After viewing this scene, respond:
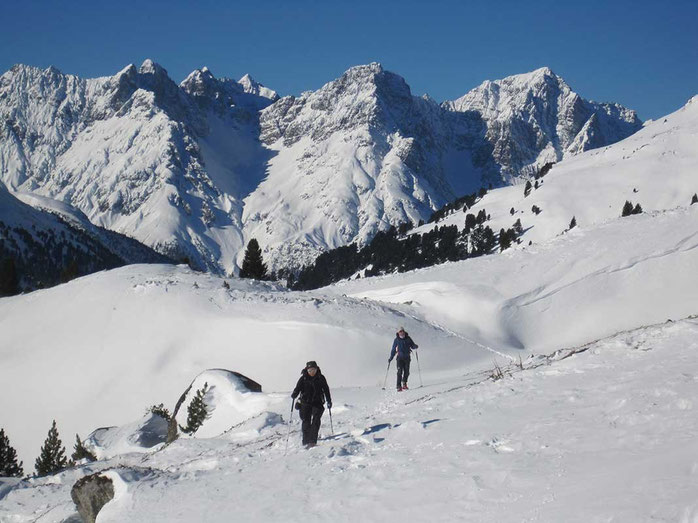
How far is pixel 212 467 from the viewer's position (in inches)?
547

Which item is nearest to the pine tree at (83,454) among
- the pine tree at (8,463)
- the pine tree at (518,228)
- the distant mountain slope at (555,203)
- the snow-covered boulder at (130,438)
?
the snow-covered boulder at (130,438)

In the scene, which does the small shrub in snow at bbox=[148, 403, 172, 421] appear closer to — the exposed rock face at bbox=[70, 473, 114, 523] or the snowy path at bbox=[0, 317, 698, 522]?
the snowy path at bbox=[0, 317, 698, 522]

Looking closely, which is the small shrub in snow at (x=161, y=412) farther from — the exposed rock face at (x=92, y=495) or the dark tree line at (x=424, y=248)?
the dark tree line at (x=424, y=248)

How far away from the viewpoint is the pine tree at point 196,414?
23094mm

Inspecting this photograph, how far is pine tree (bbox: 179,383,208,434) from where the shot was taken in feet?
75.8

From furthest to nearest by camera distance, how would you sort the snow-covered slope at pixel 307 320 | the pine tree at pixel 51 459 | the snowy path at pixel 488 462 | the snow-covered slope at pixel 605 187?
the snow-covered slope at pixel 605 187, the snow-covered slope at pixel 307 320, the pine tree at pixel 51 459, the snowy path at pixel 488 462

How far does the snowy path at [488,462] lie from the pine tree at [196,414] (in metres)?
5.66

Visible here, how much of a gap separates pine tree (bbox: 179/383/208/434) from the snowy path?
5.66 metres

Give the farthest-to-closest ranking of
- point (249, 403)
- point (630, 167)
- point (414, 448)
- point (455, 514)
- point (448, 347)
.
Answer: point (630, 167) < point (448, 347) < point (249, 403) < point (414, 448) < point (455, 514)

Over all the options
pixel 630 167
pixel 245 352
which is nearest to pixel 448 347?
pixel 245 352

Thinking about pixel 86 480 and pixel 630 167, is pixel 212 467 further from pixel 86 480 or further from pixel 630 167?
pixel 630 167

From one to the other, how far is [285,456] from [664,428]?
7.41 m

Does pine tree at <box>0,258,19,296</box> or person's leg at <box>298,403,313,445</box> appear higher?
pine tree at <box>0,258,19,296</box>

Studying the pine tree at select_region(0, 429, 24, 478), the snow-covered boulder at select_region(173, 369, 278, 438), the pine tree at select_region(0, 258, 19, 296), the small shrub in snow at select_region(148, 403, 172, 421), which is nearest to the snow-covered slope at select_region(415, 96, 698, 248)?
the pine tree at select_region(0, 258, 19, 296)
